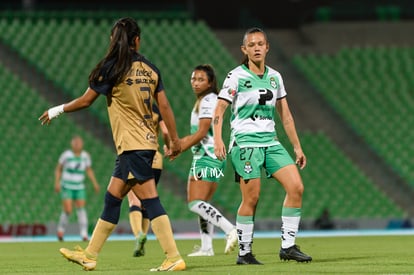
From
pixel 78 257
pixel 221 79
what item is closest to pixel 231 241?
pixel 78 257

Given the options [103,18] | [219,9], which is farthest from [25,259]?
[219,9]

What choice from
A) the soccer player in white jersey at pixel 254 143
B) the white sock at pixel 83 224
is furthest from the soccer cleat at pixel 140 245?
the white sock at pixel 83 224

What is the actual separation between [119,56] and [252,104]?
5.29ft

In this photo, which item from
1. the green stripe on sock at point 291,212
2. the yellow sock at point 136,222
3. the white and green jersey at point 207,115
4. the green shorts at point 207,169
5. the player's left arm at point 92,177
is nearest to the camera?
the green stripe on sock at point 291,212

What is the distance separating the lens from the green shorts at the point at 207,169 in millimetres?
11938

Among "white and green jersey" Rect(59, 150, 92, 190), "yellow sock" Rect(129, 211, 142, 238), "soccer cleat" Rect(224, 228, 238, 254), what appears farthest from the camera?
"white and green jersey" Rect(59, 150, 92, 190)

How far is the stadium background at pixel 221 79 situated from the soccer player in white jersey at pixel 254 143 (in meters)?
12.6

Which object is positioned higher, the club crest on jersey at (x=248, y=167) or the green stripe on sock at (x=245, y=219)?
the club crest on jersey at (x=248, y=167)

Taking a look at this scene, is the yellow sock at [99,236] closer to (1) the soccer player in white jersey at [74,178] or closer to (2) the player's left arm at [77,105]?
(2) the player's left arm at [77,105]

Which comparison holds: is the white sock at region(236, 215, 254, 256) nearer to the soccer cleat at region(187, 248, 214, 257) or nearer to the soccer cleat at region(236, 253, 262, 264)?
the soccer cleat at region(236, 253, 262, 264)

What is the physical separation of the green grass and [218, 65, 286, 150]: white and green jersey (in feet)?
4.26

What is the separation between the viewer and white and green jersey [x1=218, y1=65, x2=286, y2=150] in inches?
373

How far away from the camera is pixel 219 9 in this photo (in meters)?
31.3

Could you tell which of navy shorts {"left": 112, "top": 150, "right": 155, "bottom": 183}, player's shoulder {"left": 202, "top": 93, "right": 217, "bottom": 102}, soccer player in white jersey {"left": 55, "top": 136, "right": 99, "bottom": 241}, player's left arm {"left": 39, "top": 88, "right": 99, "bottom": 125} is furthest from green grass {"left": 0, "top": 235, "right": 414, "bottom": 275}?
soccer player in white jersey {"left": 55, "top": 136, "right": 99, "bottom": 241}
